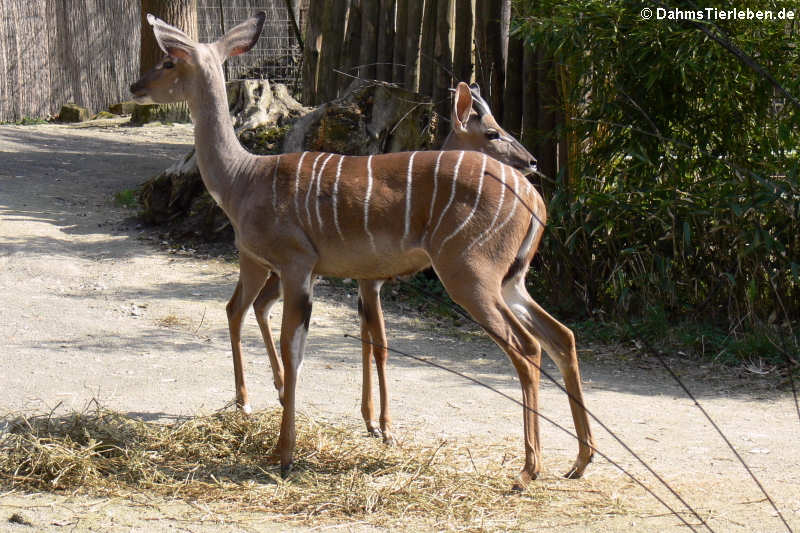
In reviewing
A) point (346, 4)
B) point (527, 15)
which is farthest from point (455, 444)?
point (346, 4)

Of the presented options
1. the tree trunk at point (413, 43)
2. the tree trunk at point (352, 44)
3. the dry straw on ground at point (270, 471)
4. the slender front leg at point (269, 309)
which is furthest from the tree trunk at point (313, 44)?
the dry straw on ground at point (270, 471)

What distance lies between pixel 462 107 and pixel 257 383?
1731 mm

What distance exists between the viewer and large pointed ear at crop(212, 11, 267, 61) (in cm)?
408

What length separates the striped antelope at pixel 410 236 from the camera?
342cm

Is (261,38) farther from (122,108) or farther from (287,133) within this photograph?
(287,133)

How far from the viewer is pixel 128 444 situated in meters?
3.69

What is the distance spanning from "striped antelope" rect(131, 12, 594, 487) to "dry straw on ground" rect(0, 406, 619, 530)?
16 cm

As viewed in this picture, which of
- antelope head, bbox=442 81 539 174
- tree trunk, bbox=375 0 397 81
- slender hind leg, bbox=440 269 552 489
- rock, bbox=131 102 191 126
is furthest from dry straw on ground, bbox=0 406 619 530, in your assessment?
rock, bbox=131 102 191 126

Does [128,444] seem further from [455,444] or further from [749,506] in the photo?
[749,506]

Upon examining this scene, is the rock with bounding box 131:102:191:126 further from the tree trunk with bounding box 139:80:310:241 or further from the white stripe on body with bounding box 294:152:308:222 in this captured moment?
the white stripe on body with bounding box 294:152:308:222

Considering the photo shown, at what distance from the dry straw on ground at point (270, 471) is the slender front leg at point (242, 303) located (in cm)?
17

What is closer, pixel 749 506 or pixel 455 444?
pixel 749 506

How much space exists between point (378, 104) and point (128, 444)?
3.85 meters

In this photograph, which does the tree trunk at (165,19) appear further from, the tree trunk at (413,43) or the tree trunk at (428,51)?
the tree trunk at (428,51)
